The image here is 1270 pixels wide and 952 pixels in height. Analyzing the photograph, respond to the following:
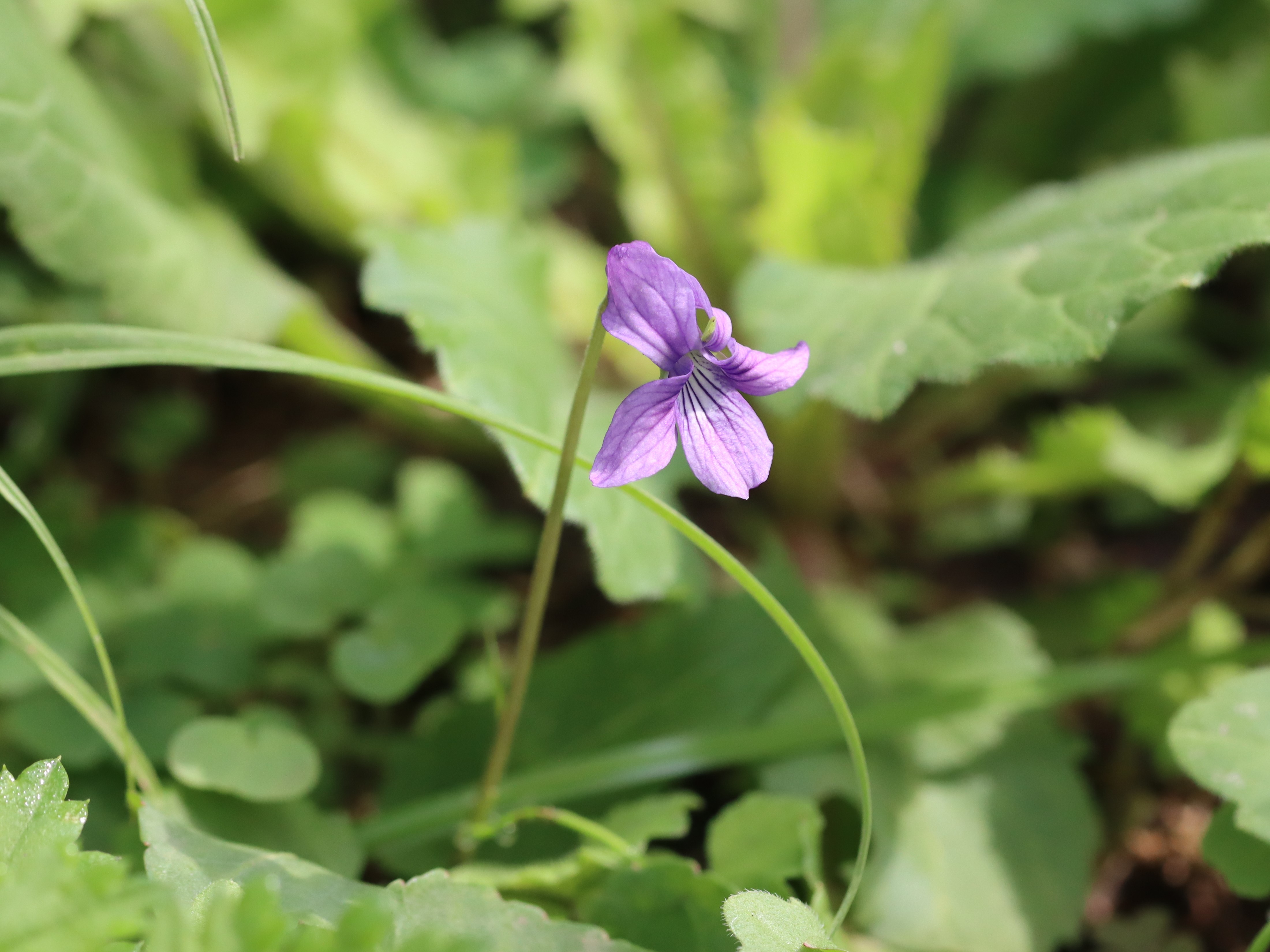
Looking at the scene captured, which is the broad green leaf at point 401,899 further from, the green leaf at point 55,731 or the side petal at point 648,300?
the side petal at point 648,300

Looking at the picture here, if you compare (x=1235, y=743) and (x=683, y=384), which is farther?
(x=1235, y=743)

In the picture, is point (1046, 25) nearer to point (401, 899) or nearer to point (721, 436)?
point (721, 436)

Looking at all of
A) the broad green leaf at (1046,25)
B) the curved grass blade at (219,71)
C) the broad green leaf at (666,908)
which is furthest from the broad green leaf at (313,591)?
the broad green leaf at (1046,25)

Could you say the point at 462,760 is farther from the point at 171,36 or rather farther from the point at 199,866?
the point at 171,36

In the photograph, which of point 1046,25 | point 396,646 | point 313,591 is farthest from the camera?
point 1046,25

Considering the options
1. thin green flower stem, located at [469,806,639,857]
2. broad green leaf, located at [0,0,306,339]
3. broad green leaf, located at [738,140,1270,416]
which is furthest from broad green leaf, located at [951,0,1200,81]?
thin green flower stem, located at [469,806,639,857]

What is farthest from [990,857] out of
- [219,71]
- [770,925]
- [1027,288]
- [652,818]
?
[219,71]

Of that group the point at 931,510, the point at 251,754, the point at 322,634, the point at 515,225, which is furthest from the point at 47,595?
the point at 931,510
